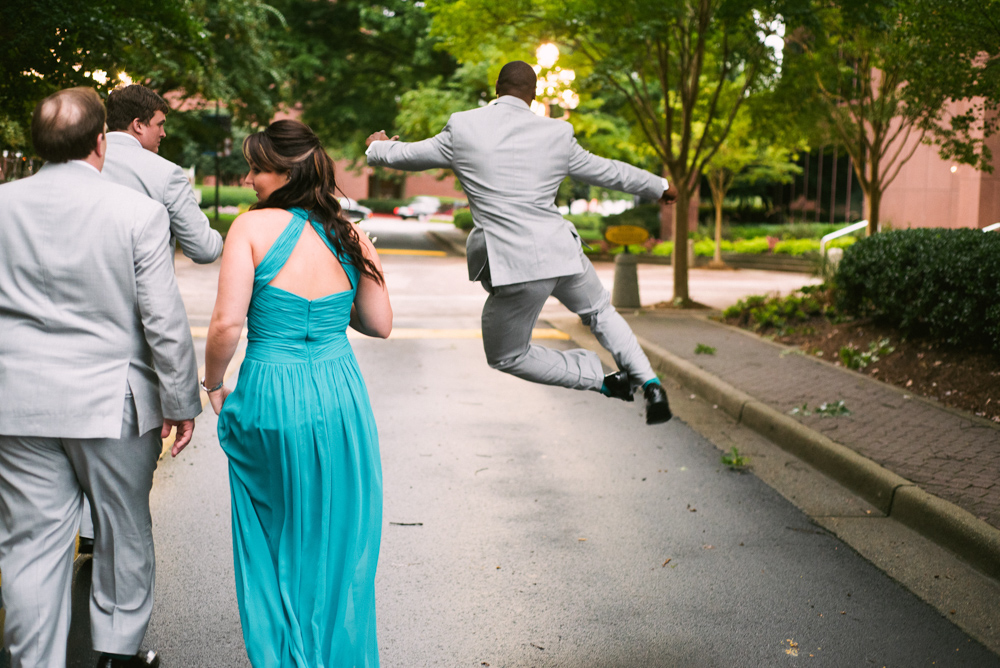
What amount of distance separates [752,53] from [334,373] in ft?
41.1

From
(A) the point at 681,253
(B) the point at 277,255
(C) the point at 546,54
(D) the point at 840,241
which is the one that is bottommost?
(D) the point at 840,241

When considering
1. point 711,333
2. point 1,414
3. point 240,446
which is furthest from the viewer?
point 711,333

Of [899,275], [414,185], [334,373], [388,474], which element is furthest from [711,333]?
[414,185]

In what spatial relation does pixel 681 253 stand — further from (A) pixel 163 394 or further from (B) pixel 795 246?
(B) pixel 795 246

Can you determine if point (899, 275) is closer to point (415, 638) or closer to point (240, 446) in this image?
point (415, 638)

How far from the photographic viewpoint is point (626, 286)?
15258mm

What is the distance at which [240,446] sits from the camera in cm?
309

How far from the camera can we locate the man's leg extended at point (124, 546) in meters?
3.10

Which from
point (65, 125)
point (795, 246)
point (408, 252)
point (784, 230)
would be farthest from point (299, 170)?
point (784, 230)

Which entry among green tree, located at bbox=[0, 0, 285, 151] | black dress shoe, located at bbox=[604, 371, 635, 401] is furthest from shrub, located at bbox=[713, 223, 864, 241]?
black dress shoe, located at bbox=[604, 371, 635, 401]

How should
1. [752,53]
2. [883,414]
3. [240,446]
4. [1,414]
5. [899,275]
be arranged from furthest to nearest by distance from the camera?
[752,53] → [899,275] → [883,414] → [240,446] → [1,414]

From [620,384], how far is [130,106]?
262 cm

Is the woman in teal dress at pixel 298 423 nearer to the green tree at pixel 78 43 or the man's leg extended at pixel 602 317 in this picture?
the man's leg extended at pixel 602 317

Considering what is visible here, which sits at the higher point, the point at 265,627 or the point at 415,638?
the point at 265,627
